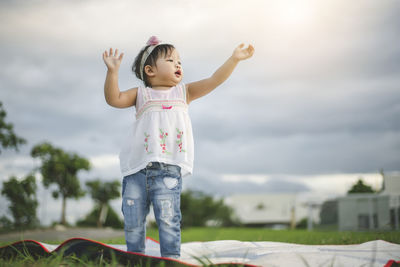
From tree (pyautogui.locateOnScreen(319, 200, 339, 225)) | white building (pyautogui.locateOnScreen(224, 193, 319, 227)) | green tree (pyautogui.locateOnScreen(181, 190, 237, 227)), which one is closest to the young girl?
tree (pyautogui.locateOnScreen(319, 200, 339, 225))

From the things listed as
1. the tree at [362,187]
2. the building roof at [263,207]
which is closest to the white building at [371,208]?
the tree at [362,187]

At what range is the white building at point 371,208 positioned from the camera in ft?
40.2

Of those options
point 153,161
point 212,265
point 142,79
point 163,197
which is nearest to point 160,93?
point 142,79

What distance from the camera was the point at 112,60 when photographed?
113 inches

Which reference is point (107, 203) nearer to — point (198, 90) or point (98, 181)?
point (98, 181)

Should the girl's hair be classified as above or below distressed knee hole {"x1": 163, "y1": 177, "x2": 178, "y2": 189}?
above

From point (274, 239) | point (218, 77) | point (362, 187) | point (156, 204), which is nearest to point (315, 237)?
point (274, 239)

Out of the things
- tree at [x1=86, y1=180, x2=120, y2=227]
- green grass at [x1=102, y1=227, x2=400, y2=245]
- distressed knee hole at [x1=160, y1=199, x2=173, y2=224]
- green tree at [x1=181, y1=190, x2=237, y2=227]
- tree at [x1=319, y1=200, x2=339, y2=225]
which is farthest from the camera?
green tree at [x1=181, y1=190, x2=237, y2=227]

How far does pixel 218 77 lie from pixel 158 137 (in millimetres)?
738

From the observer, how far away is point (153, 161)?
9.18 ft

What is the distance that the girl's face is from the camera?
10.2 feet

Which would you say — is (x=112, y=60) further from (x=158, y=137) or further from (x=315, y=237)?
(x=315, y=237)

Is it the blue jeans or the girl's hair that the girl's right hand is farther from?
the blue jeans

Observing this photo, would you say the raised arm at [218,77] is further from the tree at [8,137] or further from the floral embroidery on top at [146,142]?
the tree at [8,137]
